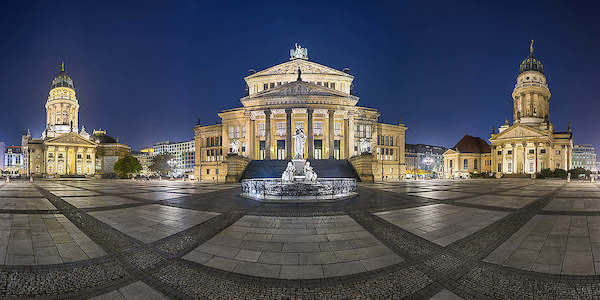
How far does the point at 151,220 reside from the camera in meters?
7.60

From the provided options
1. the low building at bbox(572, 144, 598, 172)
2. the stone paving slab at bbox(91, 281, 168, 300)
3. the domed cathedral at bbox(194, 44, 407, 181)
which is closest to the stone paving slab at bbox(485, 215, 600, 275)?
the stone paving slab at bbox(91, 281, 168, 300)

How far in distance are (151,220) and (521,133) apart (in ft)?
256

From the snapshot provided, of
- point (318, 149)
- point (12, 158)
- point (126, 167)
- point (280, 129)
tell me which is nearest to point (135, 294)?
point (318, 149)

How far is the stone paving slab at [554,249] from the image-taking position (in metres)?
4.14

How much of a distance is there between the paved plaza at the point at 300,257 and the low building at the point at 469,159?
244 feet

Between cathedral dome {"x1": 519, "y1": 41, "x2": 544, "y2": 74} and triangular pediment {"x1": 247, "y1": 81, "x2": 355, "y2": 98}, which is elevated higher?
cathedral dome {"x1": 519, "y1": 41, "x2": 544, "y2": 74}

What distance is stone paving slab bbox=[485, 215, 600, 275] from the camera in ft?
13.6

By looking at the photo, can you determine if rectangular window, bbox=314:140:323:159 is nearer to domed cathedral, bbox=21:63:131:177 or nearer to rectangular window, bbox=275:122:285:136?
rectangular window, bbox=275:122:285:136

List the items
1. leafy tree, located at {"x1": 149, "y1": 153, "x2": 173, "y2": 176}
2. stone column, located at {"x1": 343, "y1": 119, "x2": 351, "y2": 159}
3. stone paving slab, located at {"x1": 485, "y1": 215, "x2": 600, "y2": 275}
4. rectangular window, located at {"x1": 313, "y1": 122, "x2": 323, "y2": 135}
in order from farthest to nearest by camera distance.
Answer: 1. leafy tree, located at {"x1": 149, "y1": 153, "x2": 173, "y2": 176}
2. rectangular window, located at {"x1": 313, "y1": 122, "x2": 323, "y2": 135}
3. stone column, located at {"x1": 343, "y1": 119, "x2": 351, "y2": 159}
4. stone paving slab, located at {"x1": 485, "y1": 215, "x2": 600, "y2": 275}

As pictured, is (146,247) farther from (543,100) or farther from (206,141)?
(543,100)

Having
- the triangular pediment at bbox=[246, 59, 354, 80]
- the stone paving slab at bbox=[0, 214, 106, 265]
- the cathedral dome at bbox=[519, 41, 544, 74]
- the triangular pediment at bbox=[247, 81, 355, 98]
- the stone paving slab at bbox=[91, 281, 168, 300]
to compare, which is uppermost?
the cathedral dome at bbox=[519, 41, 544, 74]

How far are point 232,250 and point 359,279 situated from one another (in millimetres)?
2559

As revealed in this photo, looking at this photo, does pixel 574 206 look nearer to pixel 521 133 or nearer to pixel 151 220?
pixel 151 220

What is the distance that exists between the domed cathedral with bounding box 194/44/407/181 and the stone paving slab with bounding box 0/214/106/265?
23.0 metres
